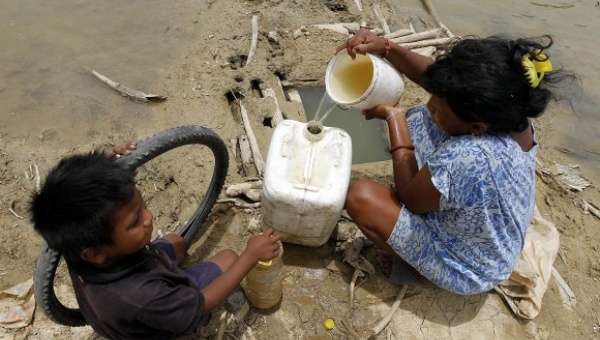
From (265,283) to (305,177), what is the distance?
618 millimetres

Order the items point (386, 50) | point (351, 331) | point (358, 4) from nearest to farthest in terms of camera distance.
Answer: point (351, 331), point (386, 50), point (358, 4)

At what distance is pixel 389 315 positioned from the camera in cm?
260

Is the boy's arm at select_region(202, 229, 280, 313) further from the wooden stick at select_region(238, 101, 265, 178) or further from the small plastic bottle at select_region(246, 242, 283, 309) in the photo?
the wooden stick at select_region(238, 101, 265, 178)

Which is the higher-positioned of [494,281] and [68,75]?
[68,75]

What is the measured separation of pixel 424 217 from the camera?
7.88 ft

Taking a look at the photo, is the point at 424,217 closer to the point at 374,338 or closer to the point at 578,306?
the point at 374,338

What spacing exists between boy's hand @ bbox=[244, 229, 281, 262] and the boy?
1.02ft

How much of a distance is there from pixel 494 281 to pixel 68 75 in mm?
3710

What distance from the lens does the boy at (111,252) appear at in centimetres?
143

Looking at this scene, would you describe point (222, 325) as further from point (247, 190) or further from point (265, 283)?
point (247, 190)

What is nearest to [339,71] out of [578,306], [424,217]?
[424,217]

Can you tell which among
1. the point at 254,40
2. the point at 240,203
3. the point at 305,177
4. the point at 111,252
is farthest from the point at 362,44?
the point at 254,40

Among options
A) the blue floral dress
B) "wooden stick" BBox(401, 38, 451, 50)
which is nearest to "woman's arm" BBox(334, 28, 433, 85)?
the blue floral dress

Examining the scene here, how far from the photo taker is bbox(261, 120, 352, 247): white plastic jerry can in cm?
226
